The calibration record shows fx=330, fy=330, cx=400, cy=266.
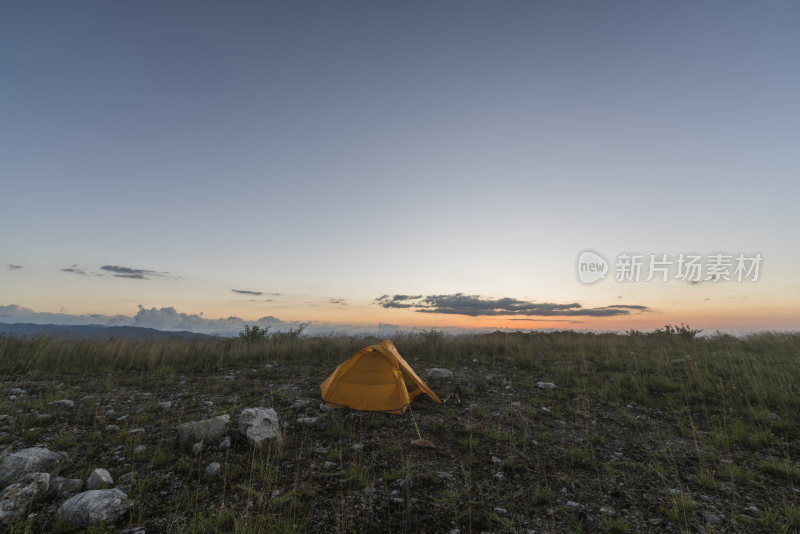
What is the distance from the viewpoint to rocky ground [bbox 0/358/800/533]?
404 cm

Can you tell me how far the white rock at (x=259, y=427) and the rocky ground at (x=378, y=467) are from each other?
0.09ft

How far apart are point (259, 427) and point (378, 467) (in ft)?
7.59

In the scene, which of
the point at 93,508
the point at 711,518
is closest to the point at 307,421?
the point at 93,508

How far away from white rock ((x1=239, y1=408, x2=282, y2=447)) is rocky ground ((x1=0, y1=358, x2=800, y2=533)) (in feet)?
0.09

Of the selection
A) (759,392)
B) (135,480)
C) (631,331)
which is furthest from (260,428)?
(631,331)

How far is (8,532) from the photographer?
362 cm

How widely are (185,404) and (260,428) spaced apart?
132 inches

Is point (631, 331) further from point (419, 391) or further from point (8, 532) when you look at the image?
point (8, 532)

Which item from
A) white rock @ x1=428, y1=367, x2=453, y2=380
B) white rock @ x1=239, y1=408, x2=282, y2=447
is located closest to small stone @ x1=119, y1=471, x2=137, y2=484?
white rock @ x1=239, y1=408, x2=282, y2=447

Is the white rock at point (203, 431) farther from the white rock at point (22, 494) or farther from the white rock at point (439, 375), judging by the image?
the white rock at point (439, 375)

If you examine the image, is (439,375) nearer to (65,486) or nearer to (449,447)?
(449,447)

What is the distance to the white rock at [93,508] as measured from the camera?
12.5 ft

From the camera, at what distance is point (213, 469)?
5004mm

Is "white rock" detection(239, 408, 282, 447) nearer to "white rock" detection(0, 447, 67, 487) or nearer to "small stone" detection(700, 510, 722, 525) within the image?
"white rock" detection(0, 447, 67, 487)
